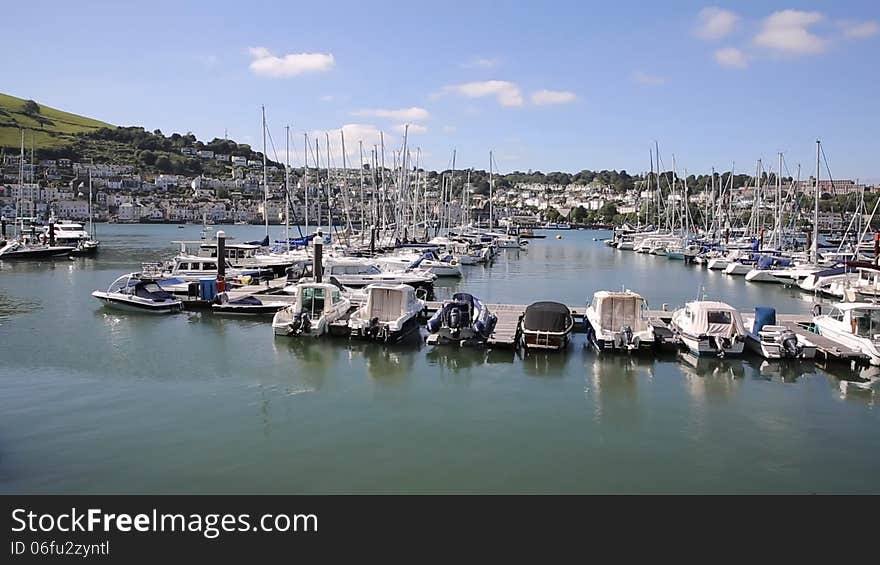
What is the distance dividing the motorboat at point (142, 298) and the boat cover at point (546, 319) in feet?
58.0

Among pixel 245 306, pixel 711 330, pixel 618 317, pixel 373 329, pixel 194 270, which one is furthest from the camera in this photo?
pixel 194 270

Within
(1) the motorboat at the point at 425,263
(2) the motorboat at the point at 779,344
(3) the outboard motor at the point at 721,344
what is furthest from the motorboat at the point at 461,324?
(1) the motorboat at the point at 425,263

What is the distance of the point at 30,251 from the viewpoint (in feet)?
209

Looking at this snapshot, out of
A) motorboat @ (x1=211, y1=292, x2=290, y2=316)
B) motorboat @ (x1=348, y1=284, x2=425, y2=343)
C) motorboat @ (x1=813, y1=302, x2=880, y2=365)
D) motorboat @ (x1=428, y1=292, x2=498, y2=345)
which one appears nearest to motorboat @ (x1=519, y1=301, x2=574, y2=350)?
motorboat @ (x1=428, y1=292, x2=498, y2=345)

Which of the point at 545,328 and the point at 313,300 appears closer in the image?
the point at 545,328

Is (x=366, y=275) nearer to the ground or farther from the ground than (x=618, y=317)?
farther from the ground

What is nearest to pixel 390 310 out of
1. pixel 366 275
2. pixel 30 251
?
pixel 366 275

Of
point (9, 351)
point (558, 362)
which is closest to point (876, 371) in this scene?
point (558, 362)

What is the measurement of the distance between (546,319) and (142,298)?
1952cm

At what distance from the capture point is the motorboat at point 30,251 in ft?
206

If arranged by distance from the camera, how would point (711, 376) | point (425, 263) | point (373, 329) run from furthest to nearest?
1. point (425, 263)
2. point (373, 329)
3. point (711, 376)

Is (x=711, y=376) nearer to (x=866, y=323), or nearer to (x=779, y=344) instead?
(x=779, y=344)

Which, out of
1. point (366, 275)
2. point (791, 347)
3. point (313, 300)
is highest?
point (366, 275)

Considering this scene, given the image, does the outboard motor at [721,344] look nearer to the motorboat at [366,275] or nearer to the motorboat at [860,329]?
the motorboat at [860,329]
